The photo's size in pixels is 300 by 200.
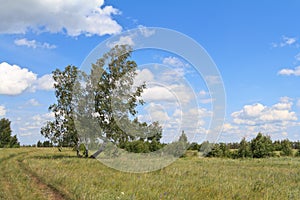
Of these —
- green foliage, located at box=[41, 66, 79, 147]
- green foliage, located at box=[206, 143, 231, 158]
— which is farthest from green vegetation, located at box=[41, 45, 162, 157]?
green foliage, located at box=[206, 143, 231, 158]

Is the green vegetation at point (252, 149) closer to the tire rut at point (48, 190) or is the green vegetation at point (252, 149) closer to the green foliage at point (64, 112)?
the green foliage at point (64, 112)

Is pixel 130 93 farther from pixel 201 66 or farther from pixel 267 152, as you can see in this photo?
pixel 267 152

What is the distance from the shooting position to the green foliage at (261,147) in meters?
50.0

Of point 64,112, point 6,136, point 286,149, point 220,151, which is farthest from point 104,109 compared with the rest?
point 6,136

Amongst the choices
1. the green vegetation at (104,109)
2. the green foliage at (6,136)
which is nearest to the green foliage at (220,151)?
the green vegetation at (104,109)

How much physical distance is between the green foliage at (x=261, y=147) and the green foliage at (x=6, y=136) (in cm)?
5924

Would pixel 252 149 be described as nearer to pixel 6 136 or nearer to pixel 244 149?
pixel 244 149

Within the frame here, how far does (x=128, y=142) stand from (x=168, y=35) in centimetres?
1593

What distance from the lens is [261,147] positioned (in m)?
50.4

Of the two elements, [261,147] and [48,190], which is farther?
[261,147]

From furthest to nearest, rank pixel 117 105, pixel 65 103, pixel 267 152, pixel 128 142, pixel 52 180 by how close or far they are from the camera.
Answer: pixel 267 152, pixel 65 103, pixel 128 142, pixel 117 105, pixel 52 180

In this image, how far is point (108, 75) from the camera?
28156mm

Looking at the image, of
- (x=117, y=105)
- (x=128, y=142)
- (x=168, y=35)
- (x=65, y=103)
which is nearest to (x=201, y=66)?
(x=168, y=35)

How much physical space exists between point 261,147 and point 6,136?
210 feet
